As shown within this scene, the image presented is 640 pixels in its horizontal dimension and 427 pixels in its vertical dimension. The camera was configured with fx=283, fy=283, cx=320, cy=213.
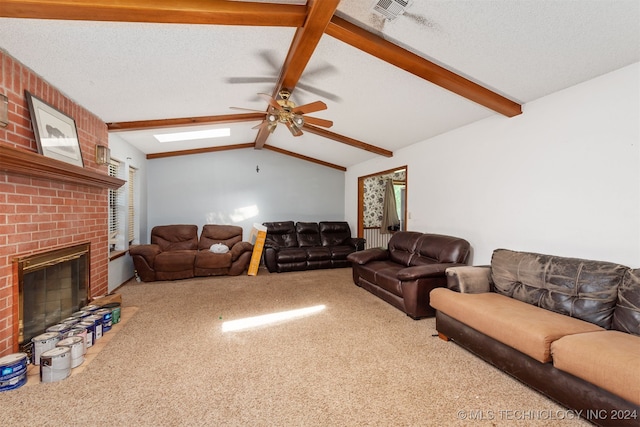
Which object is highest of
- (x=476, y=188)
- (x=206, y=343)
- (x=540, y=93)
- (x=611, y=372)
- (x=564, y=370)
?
(x=540, y=93)

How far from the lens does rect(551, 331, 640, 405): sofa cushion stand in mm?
1352

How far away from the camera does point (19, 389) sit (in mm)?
1862

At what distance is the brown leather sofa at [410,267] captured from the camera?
3.06m

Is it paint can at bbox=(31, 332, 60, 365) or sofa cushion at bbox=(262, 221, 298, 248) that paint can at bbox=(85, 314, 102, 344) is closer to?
paint can at bbox=(31, 332, 60, 365)

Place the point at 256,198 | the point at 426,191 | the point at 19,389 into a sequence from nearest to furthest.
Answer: the point at 19,389, the point at 426,191, the point at 256,198

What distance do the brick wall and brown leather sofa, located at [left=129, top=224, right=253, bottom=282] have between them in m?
1.21

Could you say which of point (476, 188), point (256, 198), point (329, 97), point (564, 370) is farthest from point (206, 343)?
point (256, 198)

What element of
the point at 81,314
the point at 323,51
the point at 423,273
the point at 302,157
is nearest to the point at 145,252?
the point at 81,314

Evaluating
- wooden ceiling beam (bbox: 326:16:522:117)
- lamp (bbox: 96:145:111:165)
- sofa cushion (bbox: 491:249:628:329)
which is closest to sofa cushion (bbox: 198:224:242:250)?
lamp (bbox: 96:145:111:165)

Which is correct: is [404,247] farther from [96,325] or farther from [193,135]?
[193,135]

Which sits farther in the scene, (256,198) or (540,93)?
(256,198)

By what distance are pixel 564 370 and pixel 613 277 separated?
0.88 metres

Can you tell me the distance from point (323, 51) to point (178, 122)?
8.19ft

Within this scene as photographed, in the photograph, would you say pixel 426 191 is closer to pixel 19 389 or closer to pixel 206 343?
pixel 206 343
